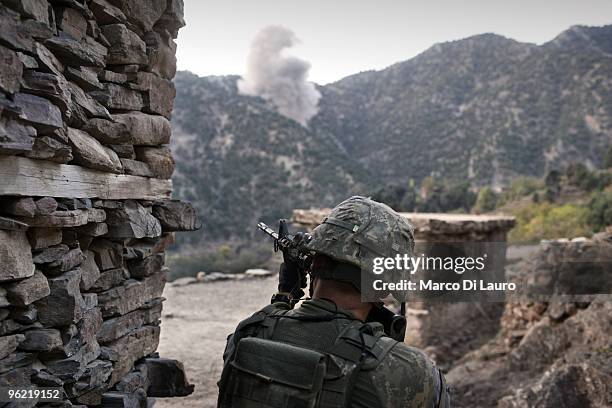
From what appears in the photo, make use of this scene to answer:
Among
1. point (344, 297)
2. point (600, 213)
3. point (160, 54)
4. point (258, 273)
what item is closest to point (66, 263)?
point (344, 297)

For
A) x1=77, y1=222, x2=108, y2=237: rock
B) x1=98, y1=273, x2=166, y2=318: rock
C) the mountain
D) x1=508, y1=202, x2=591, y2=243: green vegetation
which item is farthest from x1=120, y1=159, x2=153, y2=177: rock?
the mountain

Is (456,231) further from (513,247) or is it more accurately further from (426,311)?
(513,247)

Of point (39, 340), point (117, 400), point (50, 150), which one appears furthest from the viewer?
point (117, 400)

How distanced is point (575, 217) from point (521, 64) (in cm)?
3481

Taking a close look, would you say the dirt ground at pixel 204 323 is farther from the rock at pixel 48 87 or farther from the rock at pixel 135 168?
the rock at pixel 48 87

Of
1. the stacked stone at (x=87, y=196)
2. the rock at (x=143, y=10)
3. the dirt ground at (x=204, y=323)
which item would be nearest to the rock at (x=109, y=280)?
the stacked stone at (x=87, y=196)

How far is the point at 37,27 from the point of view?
2195 millimetres

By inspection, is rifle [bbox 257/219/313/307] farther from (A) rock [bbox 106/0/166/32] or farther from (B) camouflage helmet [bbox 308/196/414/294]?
(A) rock [bbox 106/0/166/32]

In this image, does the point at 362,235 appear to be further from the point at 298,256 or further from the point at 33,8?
the point at 33,8

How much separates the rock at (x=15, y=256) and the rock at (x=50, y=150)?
32cm

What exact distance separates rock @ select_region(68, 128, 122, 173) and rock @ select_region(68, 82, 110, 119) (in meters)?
0.10

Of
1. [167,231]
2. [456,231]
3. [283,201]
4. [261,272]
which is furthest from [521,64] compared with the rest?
[167,231]

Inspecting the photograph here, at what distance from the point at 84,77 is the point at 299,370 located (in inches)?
70.4

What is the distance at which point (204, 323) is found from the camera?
9492mm
